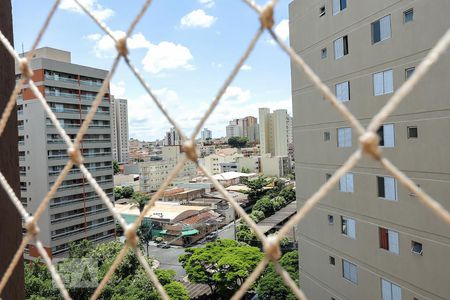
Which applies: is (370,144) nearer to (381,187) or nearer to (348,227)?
(381,187)

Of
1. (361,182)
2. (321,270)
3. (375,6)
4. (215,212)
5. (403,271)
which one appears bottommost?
(215,212)

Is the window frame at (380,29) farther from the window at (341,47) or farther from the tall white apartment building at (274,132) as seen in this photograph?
the tall white apartment building at (274,132)

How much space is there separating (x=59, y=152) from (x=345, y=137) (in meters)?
8.79

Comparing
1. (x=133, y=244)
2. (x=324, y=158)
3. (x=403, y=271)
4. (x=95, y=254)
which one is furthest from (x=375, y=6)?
(x=95, y=254)

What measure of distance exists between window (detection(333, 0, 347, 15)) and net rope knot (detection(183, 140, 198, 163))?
3.16 metres

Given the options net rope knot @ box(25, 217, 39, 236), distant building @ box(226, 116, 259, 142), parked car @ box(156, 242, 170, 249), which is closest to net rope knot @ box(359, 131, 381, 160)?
net rope knot @ box(25, 217, 39, 236)

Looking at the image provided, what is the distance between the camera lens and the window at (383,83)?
109 inches

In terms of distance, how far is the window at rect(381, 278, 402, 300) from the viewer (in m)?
2.81

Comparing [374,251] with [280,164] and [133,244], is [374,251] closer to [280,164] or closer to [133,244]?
[133,244]

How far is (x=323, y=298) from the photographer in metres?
3.75

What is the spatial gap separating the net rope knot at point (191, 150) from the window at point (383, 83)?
8.67ft

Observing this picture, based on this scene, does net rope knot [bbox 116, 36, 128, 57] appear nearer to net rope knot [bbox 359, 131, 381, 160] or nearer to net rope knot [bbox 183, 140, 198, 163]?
net rope knot [bbox 183, 140, 198, 163]

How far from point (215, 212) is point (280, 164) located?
8.66 metres

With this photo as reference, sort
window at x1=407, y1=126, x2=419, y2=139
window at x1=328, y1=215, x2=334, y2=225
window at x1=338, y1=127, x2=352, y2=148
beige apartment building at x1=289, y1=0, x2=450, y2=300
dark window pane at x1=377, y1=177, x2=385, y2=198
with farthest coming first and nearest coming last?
window at x1=328, y1=215, x2=334, y2=225
window at x1=338, y1=127, x2=352, y2=148
dark window pane at x1=377, y1=177, x2=385, y2=198
window at x1=407, y1=126, x2=419, y2=139
beige apartment building at x1=289, y1=0, x2=450, y2=300
